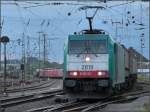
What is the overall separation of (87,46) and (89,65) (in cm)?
110

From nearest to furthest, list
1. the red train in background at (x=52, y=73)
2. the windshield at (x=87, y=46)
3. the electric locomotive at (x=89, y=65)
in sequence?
the electric locomotive at (x=89, y=65) → the windshield at (x=87, y=46) → the red train in background at (x=52, y=73)

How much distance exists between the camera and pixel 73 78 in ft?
91.5

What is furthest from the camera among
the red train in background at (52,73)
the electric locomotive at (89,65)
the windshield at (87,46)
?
the red train in background at (52,73)

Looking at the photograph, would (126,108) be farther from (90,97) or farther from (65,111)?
(90,97)

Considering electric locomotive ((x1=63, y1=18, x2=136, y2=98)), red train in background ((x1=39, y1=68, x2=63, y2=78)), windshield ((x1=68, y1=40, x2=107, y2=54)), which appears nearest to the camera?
electric locomotive ((x1=63, y1=18, x2=136, y2=98))

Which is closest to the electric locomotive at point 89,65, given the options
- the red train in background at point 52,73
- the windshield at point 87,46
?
the windshield at point 87,46

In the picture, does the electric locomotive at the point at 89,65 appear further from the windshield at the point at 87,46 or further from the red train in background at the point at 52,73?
the red train in background at the point at 52,73

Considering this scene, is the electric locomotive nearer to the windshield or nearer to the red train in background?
the windshield

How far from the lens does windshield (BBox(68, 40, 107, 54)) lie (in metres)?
28.2

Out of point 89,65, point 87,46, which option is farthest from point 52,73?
point 89,65

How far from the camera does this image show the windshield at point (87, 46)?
92.6 feet

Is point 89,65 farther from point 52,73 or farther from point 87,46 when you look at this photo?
point 52,73

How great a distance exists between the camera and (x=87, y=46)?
2839cm

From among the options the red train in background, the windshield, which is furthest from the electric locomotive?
the red train in background
